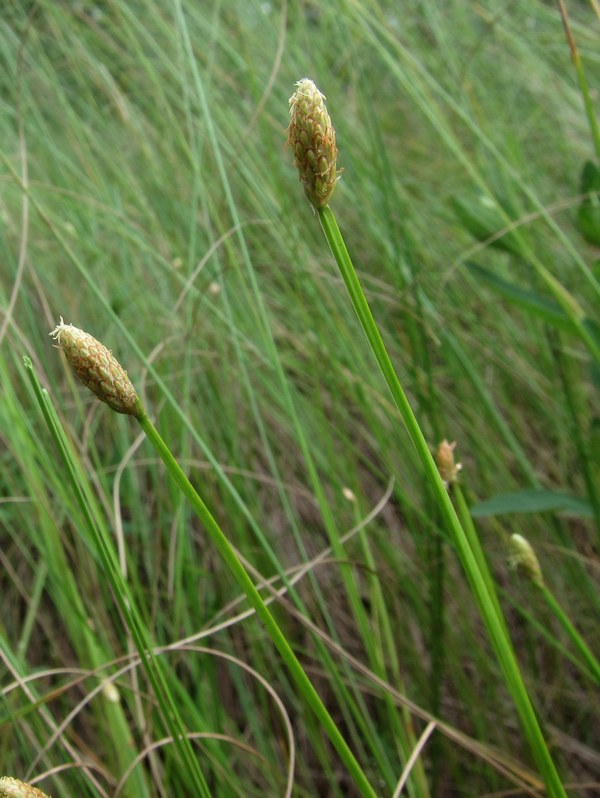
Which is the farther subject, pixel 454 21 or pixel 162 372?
pixel 454 21

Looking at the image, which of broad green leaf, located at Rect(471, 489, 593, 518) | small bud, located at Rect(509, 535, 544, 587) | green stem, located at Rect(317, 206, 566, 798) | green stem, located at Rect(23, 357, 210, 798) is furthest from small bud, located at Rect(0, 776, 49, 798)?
broad green leaf, located at Rect(471, 489, 593, 518)

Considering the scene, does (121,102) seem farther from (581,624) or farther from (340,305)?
(581,624)

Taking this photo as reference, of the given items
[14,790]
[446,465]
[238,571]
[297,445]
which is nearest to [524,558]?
[446,465]

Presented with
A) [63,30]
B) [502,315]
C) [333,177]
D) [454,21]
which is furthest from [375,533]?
[454,21]

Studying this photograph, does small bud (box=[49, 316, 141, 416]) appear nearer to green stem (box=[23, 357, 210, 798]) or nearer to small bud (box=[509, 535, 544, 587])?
green stem (box=[23, 357, 210, 798])

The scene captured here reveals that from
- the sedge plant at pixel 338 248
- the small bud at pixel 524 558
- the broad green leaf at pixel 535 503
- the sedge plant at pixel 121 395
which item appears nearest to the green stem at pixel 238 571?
the sedge plant at pixel 121 395

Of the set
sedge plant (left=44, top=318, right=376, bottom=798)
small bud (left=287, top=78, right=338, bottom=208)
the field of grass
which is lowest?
the field of grass
